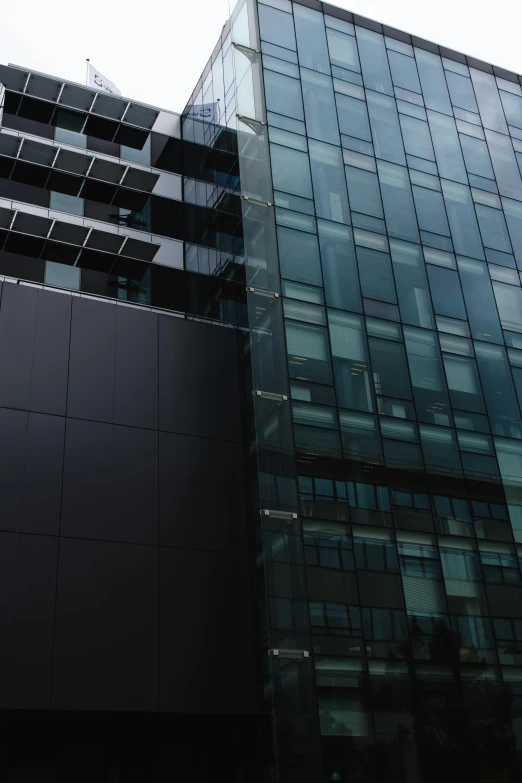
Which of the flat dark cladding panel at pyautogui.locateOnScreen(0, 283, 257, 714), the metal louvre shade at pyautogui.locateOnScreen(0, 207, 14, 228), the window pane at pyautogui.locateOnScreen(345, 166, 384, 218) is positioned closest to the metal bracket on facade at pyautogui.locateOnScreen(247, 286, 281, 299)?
the flat dark cladding panel at pyautogui.locateOnScreen(0, 283, 257, 714)

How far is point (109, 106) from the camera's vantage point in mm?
32281

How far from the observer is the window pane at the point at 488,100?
32125mm

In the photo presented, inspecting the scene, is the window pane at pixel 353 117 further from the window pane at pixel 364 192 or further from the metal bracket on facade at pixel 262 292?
the metal bracket on facade at pixel 262 292

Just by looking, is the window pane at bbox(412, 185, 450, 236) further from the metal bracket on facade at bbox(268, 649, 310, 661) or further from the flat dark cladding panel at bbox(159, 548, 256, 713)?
the metal bracket on facade at bbox(268, 649, 310, 661)

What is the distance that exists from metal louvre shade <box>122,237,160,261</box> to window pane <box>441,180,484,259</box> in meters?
10.6

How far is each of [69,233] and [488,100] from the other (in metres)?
17.5

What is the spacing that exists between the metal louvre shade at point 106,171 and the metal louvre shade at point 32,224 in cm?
325

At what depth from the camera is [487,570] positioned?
22.1 meters

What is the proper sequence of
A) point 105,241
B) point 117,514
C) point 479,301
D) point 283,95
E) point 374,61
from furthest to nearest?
point 374,61 < point 105,241 < point 283,95 < point 479,301 < point 117,514

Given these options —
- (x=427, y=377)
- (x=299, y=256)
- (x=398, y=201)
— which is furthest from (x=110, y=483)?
(x=398, y=201)

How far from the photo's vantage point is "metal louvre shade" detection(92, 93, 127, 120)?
105ft

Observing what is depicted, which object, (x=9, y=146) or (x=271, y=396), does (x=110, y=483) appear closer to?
(x=271, y=396)

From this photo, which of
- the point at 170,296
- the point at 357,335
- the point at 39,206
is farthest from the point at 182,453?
the point at 39,206

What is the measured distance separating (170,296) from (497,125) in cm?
1470
